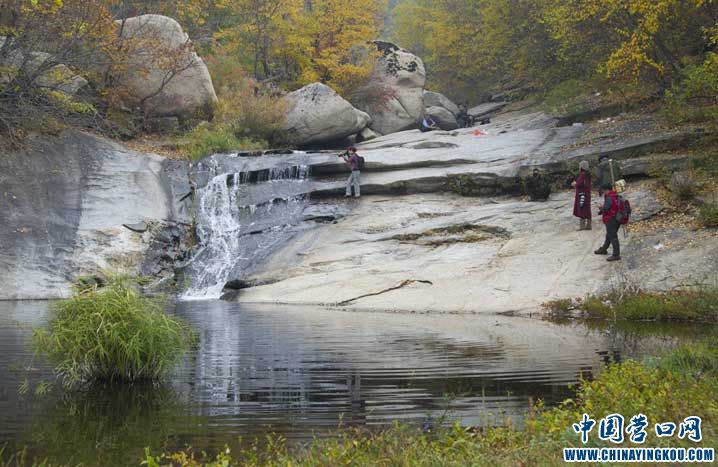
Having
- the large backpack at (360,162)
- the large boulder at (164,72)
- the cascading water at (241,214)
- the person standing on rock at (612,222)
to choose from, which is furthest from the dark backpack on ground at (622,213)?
the large boulder at (164,72)

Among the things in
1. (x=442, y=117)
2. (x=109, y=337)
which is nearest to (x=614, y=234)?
(x=109, y=337)

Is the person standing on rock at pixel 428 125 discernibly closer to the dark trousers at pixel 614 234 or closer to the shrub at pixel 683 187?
the shrub at pixel 683 187

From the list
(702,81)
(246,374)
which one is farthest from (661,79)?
(246,374)

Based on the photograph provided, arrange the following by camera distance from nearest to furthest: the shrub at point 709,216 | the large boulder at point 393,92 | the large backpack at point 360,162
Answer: the shrub at point 709,216
the large backpack at point 360,162
the large boulder at point 393,92

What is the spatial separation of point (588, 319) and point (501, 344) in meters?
4.69

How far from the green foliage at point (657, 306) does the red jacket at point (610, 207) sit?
8.77 feet

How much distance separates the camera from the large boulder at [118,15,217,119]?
31406 millimetres

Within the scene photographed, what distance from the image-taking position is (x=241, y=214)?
89.6 feet

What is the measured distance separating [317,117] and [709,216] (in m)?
20.0

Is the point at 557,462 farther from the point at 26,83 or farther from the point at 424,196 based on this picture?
the point at 26,83

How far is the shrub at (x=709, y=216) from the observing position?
725 inches

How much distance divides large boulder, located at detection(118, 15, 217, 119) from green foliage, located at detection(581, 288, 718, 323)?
2245 centimetres

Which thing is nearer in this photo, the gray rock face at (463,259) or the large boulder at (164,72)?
the gray rock face at (463,259)

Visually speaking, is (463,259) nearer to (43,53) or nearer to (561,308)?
(561,308)
